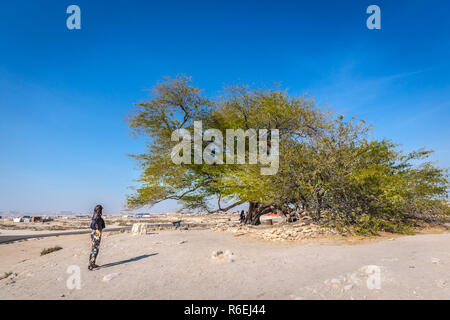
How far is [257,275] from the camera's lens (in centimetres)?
709

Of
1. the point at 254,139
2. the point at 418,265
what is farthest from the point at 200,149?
the point at 418,265

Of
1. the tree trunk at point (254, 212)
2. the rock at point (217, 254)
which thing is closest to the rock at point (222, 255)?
the rock at point (217, 254)

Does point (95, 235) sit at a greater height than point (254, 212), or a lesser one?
greater

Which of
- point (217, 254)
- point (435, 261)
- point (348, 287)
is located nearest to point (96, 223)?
point (217, 254)

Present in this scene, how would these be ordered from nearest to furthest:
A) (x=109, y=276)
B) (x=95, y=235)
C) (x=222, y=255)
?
(x=109, y=276) → (x=95, y=235) → (x=222, y=255)

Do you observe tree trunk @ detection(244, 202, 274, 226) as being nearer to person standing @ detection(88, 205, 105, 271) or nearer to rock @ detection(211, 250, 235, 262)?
rock @ detection(211, 250, 235, 262)

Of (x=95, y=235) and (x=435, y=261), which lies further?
(x=95, y=235)

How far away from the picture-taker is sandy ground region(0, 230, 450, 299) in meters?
5.59

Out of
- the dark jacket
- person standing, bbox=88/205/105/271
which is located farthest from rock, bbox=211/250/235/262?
the dark jacket

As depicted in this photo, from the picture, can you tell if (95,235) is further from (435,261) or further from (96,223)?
(435,261)

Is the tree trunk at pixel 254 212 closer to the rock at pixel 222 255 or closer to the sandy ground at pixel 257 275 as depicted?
the sandy ground at pixel 257 275

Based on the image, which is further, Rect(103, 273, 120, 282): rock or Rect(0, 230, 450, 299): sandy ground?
Rect(103, 273, 120, 282): rock

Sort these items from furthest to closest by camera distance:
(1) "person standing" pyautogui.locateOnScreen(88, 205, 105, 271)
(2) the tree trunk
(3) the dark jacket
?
1. (2) the tree trunk
2. (3) the dark jacket
3. (1) "person standing" pyautogui.locateOnScreen(88, 205, 105, 271)
